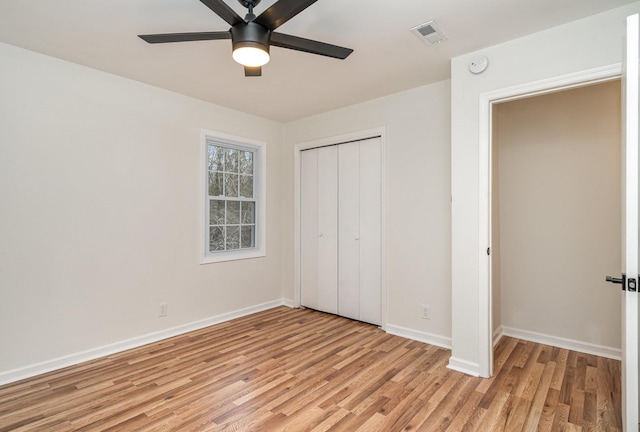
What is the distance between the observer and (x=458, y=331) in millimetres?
2869

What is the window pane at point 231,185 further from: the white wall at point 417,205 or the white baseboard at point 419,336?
the white baseboard at point 419,336

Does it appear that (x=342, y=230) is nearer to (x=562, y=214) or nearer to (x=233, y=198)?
(x=233, y=198)

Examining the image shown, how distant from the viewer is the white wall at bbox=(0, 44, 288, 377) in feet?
8.78

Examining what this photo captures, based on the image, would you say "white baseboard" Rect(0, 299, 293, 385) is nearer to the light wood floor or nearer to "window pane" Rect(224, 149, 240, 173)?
the light wood floor

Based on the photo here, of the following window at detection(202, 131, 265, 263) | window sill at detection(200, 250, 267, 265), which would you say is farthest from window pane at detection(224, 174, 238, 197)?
window sill at detection(200, 250, 267, 265)

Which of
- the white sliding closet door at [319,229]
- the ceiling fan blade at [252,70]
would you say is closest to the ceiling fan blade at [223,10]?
the ceiling fan blade at [252,70]

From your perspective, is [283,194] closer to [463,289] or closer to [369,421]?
[463,289]

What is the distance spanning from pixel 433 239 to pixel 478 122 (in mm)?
1208

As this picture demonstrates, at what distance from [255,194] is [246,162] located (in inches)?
17.2

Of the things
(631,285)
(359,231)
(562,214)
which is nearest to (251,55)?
(631,285)

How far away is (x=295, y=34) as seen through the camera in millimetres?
2475

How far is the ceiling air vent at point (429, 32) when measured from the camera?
7.73ft

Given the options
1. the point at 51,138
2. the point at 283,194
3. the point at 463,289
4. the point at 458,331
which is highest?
the point at 51,138

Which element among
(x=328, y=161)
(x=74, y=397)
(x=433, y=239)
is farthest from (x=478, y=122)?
(x=74, y=397)
